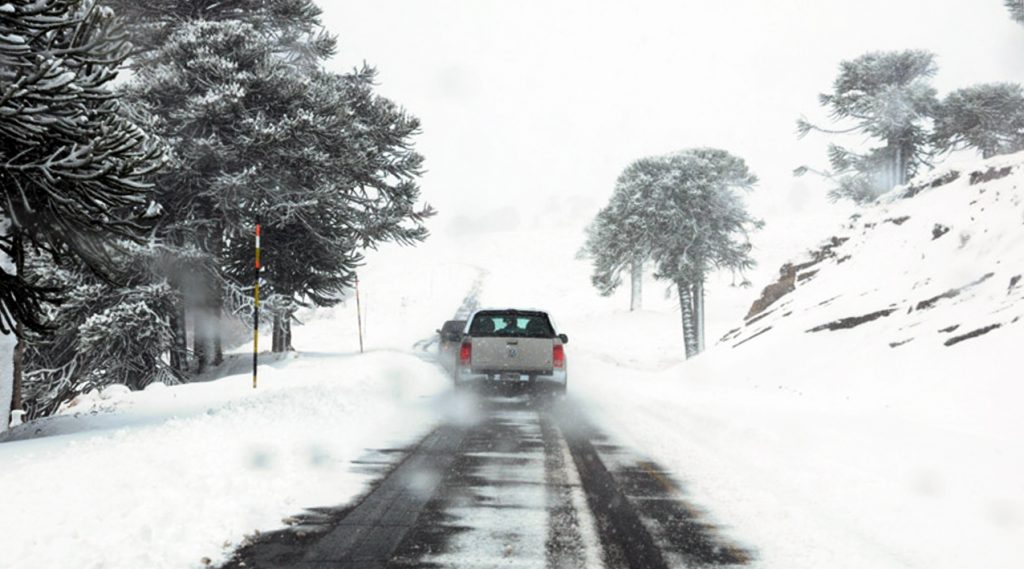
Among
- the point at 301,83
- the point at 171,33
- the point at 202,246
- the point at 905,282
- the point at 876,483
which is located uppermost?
the point at 171,33

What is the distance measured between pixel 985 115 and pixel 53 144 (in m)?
31.7

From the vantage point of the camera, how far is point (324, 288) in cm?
2147

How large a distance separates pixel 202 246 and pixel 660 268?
58.8 feet

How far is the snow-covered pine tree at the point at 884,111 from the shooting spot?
29484 mm

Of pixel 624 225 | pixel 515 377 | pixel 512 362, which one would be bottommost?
pixel 515 377

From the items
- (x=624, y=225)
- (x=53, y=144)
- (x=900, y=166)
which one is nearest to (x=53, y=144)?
(x=53, y=144)

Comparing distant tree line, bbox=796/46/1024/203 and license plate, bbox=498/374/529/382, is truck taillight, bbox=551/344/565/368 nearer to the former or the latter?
license plate, bbox=498/374/529/382

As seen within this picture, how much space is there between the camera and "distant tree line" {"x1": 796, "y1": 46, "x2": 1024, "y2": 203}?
2858 cm

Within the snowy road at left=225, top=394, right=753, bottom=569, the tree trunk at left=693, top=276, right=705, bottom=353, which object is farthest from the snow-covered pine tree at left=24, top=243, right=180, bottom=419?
the tree trunk at left=693, top=276, right=705, bottom=353

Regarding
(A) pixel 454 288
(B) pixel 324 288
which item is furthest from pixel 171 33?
(A) pixel 454 288

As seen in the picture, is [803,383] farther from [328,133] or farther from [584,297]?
[584,297]

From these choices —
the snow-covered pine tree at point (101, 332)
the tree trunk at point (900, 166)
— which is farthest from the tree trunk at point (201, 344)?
the tree trunk at point (900, 166)

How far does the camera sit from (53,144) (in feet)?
25.3

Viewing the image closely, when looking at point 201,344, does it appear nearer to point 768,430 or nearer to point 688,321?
point 768,430
